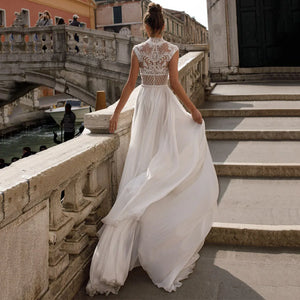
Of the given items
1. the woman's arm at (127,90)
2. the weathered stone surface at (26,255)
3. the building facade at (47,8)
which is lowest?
the weathered stone surface at (26,255)

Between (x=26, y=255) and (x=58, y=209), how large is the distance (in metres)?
0.39

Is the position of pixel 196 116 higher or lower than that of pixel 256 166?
higher

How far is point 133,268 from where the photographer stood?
3.03m

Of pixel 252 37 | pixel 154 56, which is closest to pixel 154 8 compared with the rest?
pixel 154 56

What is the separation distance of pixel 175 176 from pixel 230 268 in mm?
677

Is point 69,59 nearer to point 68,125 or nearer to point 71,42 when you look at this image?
point 71,42

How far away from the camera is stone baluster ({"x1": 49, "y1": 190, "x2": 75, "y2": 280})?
7.99 ft

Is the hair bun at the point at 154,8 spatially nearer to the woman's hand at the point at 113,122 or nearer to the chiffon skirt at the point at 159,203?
the chiffon skirt at the point at 159,203

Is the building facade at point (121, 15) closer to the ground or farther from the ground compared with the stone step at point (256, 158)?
farther from the ground

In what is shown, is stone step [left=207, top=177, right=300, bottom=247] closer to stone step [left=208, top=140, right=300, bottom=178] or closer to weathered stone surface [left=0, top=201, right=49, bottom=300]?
stone step [left=208, top=140, right=300, bottom=178]

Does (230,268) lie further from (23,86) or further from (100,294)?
(23,86)

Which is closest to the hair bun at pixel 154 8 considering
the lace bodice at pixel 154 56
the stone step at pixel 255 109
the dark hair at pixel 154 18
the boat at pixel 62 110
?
the dark hair at pixel 154 18

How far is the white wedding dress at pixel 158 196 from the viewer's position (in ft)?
9.09

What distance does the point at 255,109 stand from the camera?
6832 millimetres
